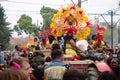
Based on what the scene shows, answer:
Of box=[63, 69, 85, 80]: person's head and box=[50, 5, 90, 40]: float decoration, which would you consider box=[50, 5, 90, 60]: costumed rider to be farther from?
box=[63, 69, 85, 80]: person's head

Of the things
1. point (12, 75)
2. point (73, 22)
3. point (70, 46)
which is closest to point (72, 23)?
point (73, 22)

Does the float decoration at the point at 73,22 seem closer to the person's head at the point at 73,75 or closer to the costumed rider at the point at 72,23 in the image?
the costumed rider at the point at 72,23

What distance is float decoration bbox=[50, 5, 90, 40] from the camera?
13.6 metres

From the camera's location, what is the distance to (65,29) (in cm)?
1335

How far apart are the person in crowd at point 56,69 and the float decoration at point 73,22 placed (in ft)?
17.9

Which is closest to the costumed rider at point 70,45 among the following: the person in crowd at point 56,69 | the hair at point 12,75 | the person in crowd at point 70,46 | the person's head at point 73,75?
the person in crowd at point 70,46

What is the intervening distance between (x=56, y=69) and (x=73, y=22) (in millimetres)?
6109

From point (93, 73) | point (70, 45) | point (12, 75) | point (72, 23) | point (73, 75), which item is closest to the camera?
point (12, 75)

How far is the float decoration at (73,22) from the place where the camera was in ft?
44.5

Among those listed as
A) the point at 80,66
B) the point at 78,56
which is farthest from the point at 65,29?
the point at 80,66

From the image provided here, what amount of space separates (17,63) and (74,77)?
42.1 inches

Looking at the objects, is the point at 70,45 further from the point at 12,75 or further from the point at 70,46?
the point at 12,75

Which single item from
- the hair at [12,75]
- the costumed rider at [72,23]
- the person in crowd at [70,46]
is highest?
the costumed rider at [72,23]

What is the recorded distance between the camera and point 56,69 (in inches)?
304
